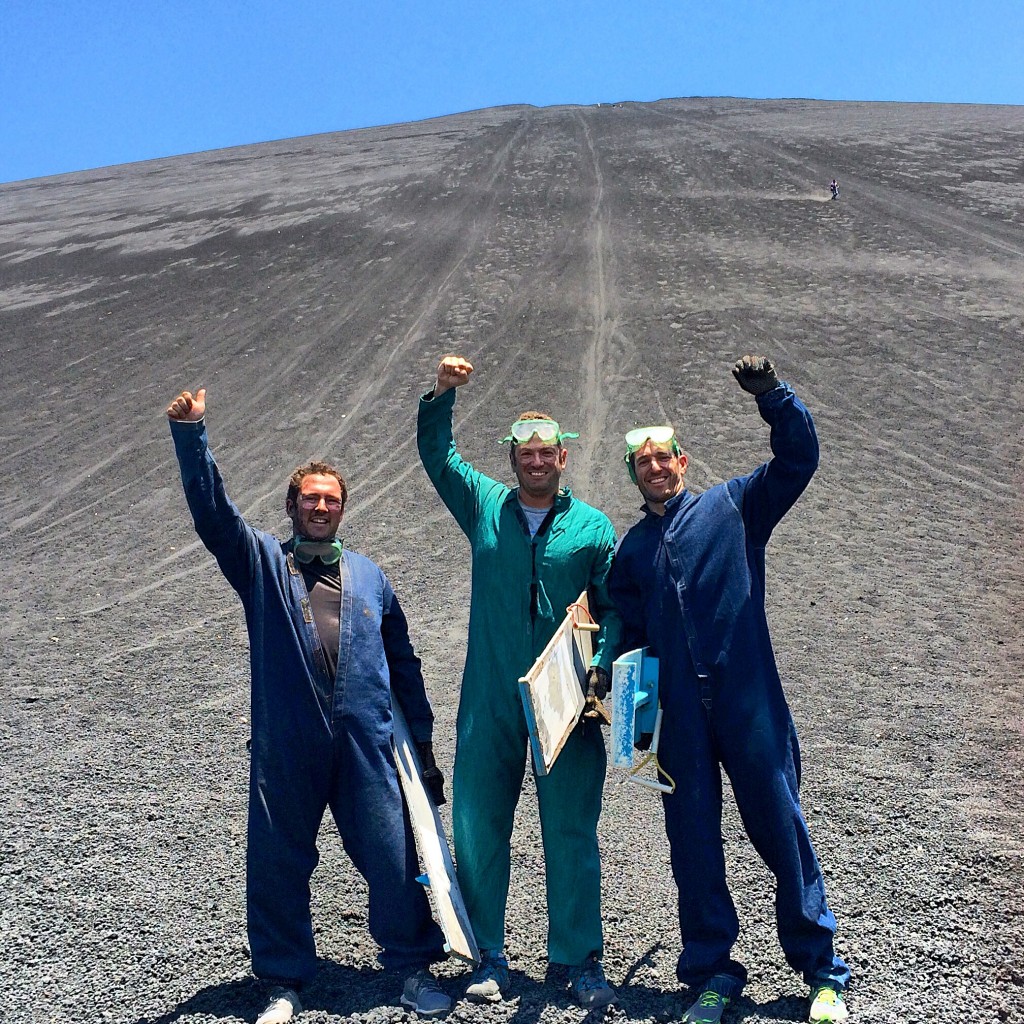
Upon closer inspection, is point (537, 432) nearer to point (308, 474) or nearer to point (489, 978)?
point (308, 474)

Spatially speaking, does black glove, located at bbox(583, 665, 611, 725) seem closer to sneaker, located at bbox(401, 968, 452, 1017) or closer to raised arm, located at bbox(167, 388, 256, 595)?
sneaker, located at bbox(401, 968, 452, 1017)

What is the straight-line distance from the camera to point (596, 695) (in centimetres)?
Result: 369

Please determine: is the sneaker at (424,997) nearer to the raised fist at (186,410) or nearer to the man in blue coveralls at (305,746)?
the man in blue coveralls at (305,746)

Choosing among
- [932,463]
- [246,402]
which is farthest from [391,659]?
[246,402]

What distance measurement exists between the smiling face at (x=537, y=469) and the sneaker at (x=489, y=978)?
164 cm

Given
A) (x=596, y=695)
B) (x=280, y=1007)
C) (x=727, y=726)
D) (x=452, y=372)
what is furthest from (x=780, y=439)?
(x=280, y=1007)

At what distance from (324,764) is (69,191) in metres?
38.5

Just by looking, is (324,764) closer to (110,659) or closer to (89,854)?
(89,854)

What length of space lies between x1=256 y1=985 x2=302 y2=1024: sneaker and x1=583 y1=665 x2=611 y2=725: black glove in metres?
1.40

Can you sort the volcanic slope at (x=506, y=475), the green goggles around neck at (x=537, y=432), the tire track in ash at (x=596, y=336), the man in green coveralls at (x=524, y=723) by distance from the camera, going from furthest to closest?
the tire track in ash at (x=596, y=336)
the volcanic slope at (x=506, y=475)
the green goggles around neck at (x=537, y=432)
the man in green coveralls at (x=524, y=723)

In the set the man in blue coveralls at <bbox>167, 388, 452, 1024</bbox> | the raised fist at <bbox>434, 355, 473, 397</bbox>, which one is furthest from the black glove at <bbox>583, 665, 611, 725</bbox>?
the raised fist at <bbox>434, 355, 473, 397</bbox>

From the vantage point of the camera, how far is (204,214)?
89.9 feet

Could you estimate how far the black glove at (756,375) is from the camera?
3469 mm

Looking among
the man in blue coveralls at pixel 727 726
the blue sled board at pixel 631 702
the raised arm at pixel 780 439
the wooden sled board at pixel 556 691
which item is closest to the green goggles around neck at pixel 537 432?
the man in blue coveralls at pixel 727 726
